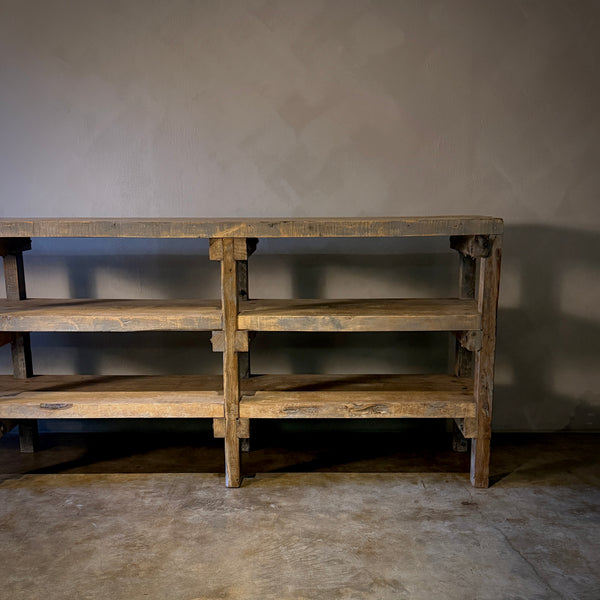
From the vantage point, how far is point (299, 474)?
11.2 ft

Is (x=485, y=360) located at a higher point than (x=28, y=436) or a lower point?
higher

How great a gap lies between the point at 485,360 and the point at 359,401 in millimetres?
673

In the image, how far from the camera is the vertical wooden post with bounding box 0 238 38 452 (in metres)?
3.52

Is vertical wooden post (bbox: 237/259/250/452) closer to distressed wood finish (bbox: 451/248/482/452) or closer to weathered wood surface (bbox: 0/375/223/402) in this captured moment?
weathered wood surface (bbox: 0/375/223/402)

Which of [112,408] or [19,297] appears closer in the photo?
[112,408]

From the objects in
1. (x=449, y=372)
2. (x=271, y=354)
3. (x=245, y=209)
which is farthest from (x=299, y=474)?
(x=245, y=209)

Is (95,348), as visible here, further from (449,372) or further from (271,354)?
(449,372)

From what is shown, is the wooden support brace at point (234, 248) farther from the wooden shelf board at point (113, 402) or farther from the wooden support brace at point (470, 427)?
the wooden support brace at point (470, 427)

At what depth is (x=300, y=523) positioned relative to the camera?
113 inches

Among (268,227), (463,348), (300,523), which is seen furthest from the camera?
(463,348)

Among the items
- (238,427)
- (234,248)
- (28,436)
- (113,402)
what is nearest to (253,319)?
(234,248)

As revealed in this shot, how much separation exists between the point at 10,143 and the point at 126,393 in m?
1.83

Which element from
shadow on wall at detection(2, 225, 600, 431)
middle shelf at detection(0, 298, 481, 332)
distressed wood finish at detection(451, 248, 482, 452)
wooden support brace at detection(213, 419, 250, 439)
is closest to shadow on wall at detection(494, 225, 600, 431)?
shadow on wall at detection(2, 225, 600, 431)

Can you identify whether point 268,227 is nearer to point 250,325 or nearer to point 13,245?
point 250,325
